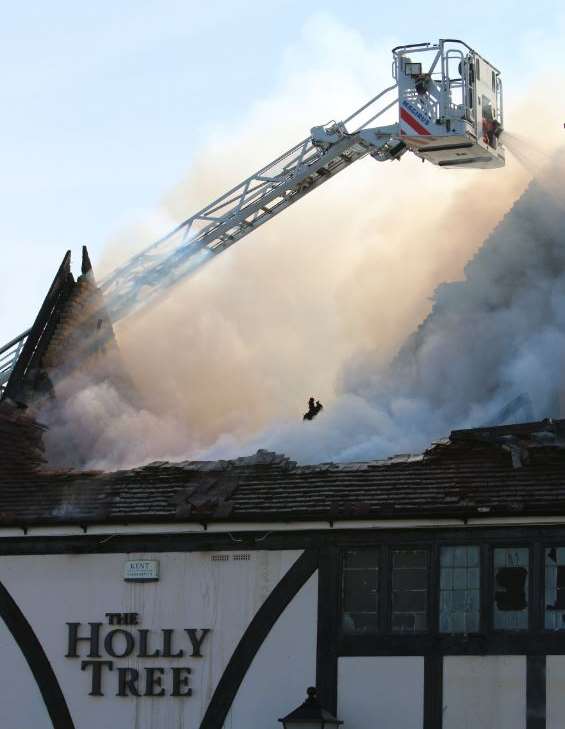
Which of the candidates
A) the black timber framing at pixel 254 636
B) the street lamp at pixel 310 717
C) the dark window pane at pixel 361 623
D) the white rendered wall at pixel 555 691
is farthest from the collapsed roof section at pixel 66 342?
the white rendered wall at pixel 555 691

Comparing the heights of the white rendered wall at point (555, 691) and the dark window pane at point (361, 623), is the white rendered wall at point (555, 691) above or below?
below

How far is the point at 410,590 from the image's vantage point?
27.6m

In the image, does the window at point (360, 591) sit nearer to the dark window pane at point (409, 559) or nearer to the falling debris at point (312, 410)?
the dark window pane at point (409, 559)

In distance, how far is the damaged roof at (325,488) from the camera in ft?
90.7

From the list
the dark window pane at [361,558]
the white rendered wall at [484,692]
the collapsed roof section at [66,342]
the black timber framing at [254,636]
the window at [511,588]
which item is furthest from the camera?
the collapsed roof section at [66,342]

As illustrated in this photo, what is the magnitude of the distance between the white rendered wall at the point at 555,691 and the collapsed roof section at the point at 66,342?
16.2 metres

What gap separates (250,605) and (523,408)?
12.8m

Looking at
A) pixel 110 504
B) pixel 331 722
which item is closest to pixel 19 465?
pixel 110 504

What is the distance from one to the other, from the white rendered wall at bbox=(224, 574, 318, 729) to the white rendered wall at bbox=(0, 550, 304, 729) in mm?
287

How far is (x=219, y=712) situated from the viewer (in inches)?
1115

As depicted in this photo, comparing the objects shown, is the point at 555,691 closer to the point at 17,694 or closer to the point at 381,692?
the point at 381,692

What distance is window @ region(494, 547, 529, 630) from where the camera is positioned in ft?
88.2

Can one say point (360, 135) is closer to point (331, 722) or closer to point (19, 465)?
point (19, 465)

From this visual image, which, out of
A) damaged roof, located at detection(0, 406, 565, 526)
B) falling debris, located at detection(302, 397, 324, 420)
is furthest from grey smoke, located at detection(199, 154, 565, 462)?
damaged roof, located at detection(0, 406, 565, 526)
